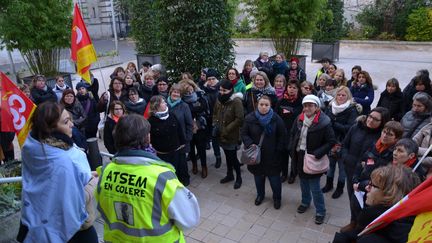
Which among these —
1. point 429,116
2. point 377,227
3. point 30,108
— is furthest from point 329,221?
point 30,108

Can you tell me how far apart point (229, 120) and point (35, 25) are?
26.8 feet

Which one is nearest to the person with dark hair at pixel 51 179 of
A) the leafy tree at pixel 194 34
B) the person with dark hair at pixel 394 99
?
the person with dark hair at pixel 394 99

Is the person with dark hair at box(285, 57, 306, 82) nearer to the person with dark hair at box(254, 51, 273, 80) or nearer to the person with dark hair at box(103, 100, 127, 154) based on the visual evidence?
the person with dark hair at box(254, 51, 273, 80)

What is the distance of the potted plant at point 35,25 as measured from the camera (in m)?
10.8

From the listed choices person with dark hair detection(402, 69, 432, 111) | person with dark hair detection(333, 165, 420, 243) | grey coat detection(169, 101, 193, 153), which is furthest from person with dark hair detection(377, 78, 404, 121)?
person with dark hair detection(333, 165, 420, 243)

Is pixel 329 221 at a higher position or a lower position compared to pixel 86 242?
lower

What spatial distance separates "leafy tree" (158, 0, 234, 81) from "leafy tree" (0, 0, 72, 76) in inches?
192

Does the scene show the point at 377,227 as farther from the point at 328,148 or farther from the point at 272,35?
the point at 272,35

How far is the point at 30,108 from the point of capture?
462 centimetres

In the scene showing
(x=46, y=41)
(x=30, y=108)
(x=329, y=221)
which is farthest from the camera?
(x=46, y=41)

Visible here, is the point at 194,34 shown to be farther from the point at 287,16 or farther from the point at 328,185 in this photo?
the point at 287,16

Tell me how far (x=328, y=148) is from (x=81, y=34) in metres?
4.30

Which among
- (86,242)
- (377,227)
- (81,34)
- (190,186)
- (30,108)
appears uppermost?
(81,34)

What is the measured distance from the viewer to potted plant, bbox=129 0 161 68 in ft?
42.3
